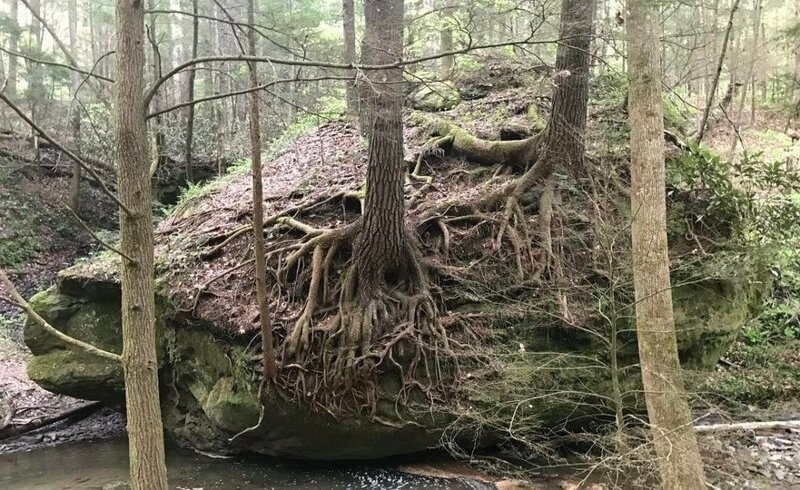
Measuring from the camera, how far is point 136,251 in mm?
4188

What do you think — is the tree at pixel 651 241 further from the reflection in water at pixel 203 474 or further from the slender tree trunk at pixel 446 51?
the reflection in water at pixel 203 474

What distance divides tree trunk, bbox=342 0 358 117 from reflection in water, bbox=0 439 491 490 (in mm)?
5366

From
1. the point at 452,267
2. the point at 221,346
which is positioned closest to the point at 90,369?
the point at 221,346

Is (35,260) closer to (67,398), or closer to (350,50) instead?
(67,398)

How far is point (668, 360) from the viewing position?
5742mm

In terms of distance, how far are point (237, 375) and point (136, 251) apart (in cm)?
445

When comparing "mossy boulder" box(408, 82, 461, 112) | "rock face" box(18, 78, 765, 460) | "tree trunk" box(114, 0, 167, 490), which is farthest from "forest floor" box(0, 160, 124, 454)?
"mossy boulder" box(408, 82, 461, 112)

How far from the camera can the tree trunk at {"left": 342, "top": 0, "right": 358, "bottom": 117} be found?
21.3ft

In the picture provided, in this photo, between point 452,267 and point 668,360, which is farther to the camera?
point 452,267

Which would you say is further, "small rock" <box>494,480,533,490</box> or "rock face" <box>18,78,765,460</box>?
"rock face" <box>18,78,765,460</box>

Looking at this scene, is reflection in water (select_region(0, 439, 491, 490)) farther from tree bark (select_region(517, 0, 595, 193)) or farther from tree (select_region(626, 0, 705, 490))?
tree bark (select_region(517, 0, 595, 193))

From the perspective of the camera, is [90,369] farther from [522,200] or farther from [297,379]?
[522,200]

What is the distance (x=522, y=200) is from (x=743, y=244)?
10.5ft

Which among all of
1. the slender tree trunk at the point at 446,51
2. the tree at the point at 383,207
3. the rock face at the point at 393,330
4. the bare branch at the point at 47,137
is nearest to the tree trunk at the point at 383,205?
the tree at the point at 383,207
